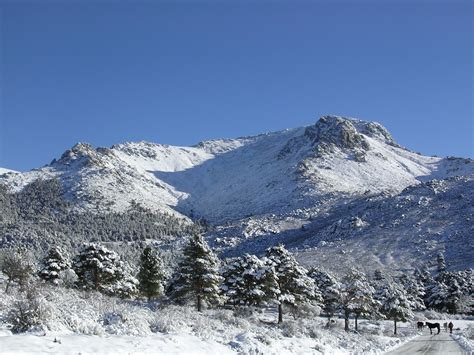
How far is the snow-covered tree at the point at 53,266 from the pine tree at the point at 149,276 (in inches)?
440

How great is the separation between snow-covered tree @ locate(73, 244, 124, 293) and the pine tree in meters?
6.44

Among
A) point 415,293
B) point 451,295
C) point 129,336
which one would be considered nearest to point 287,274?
point 129,336

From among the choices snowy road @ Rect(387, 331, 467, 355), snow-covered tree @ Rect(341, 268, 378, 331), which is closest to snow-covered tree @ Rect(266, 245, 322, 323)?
snow-covered tree @ Rect(341, 268, 378, 331)

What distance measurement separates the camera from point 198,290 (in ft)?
195

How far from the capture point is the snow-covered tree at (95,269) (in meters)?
62.4

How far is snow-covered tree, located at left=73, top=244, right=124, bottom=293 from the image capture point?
62438 mm

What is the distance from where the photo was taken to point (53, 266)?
70.2 metres

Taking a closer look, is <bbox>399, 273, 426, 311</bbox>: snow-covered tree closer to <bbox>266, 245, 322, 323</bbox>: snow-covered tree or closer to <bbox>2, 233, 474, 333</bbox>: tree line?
<bbox>2, 233, 474, 333</bbox>: tree line

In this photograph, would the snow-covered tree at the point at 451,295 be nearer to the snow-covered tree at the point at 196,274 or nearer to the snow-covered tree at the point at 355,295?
the snow-covered tree at the point at 355,295

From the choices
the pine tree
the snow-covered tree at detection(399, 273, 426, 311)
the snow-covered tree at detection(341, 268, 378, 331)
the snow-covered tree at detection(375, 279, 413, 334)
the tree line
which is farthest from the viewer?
the snow-covered tree at detection(399, 273, 426, 311)

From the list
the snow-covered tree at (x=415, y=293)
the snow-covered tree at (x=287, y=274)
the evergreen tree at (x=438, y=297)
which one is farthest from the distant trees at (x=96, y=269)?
the evergreen tree at (x=438, y=297)

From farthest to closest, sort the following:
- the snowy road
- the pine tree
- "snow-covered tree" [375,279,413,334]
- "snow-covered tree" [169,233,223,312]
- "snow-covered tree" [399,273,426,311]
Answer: "snow-covered tree" [399,273,426,311], the pine tree, "snow-covered tree" [375,279,413,334], "snow-covered tree" [169,233,223,312], the snowy road

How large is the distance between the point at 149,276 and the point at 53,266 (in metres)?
13.6

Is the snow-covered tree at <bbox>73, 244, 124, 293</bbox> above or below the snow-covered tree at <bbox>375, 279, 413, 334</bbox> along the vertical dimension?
above
